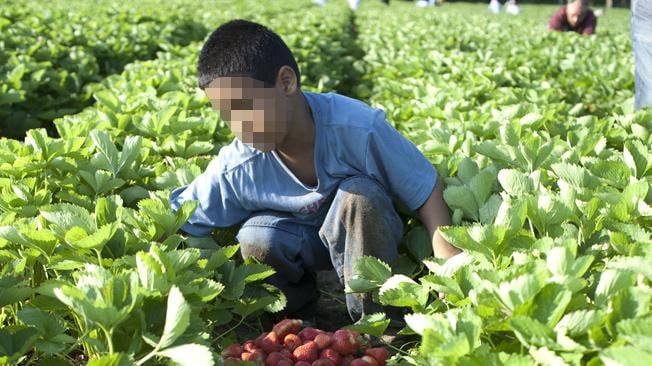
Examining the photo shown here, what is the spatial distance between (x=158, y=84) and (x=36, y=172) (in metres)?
2.00

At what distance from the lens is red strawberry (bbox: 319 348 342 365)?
2094 millimetres

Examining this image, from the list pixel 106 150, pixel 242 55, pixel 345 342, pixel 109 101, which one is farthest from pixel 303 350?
pixel 109 101

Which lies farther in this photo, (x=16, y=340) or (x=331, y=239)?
(x=331, y=239)

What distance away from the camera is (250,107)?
2.27 m

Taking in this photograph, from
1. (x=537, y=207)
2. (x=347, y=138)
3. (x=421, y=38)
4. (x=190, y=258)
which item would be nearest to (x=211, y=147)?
(x=347, y=138)

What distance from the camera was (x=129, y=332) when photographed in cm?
177

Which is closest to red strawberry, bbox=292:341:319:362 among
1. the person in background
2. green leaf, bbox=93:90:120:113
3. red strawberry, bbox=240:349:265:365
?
red strawberry, bbox=240:349:265:365

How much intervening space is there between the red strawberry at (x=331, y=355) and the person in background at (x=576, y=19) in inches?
414

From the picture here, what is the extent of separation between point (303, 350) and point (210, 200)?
28.2 inches

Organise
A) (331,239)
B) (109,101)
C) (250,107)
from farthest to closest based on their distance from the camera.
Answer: (109,101) → (331,239) → (250,107)

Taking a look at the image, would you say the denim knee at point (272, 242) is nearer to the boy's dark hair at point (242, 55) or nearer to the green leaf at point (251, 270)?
the green leaf at point (251, 270)

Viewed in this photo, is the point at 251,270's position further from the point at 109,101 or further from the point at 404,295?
the point at 109,101

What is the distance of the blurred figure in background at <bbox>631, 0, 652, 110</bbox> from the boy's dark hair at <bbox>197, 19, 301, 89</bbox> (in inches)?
111

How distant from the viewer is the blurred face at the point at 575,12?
11.6 m
